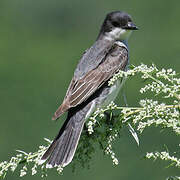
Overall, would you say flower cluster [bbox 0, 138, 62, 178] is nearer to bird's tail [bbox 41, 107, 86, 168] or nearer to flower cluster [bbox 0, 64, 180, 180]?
flower cluster [bbox 0, 64, 180, 180]

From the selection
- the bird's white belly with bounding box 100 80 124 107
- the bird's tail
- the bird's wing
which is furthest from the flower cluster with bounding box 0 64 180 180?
the bird's white belly with bounding box 100 80 124 107

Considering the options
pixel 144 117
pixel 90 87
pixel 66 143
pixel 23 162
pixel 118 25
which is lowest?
pixel 23 162

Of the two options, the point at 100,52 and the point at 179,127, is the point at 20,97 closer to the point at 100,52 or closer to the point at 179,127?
the point at 100,52

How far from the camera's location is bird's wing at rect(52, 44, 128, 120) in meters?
3.20

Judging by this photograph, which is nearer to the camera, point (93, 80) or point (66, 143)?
point (66, 143)

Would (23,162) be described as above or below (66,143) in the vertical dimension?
below

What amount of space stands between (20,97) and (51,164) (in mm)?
5467

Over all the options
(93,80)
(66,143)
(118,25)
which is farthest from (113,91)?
(118,25)

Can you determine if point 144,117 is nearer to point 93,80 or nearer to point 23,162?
point 23,162

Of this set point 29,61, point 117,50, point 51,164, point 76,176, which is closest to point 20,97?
point 29,61

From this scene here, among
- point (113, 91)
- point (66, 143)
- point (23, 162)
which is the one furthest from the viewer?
point (113, 91)

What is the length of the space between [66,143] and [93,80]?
0.58m

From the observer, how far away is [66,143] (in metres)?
2.92

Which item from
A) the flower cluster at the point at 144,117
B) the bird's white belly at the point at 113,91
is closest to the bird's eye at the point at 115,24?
the bird's white belly at the point at 113,91
